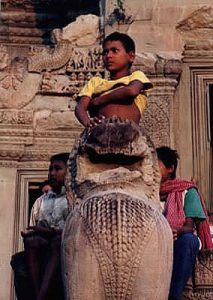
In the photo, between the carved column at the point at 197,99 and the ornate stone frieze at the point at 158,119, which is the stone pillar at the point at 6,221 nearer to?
the ornate stone frieze at the point at 158,119

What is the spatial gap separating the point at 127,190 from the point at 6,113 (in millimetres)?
5285

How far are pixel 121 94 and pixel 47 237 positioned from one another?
1.39 m

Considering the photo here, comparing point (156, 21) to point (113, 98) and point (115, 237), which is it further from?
point (115, 237)

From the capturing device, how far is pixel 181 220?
19.8 ft

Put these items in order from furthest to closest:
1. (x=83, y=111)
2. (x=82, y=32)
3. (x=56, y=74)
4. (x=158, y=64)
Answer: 1. (x=82, y=32)
2. (x=56, y=74)
3. (x=158, y=64)
4. (x=83, y=111)

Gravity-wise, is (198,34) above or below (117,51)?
above

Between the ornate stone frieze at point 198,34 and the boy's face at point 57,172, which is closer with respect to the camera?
the boy's face at point 57,172

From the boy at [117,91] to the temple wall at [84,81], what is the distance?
3447 millimetres

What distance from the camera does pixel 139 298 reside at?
4.83 metres

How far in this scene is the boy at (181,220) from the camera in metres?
5.55

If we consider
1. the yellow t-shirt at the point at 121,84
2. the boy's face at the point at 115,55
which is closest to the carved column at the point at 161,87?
the yellow t-shirt at the point at 121,84

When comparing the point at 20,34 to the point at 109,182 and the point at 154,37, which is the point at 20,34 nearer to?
the point at 154,37

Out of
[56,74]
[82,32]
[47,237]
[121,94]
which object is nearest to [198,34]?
[82,32]

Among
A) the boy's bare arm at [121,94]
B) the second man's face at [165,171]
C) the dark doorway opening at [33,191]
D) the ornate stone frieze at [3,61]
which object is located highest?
the ornate stone frieze at [3,61]
